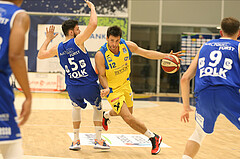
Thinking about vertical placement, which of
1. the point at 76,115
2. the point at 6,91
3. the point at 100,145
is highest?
the point at 6,91

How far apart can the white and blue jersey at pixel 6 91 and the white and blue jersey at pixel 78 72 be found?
2408mm

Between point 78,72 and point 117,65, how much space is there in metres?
0.57

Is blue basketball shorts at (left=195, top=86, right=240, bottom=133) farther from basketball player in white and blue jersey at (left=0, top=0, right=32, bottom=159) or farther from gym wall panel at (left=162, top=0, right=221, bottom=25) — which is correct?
gym wall panel at (left=162, top=0, right=221, bottom=25)

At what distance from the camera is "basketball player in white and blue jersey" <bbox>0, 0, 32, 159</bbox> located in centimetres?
214

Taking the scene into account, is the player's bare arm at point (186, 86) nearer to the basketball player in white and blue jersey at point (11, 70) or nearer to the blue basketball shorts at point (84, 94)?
the basketball player in white and blue jersey at point (11, 70)

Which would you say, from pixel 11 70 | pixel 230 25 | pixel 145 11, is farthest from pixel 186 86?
pixel 145 11

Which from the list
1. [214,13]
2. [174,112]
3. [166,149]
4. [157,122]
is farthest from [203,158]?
[214,13]

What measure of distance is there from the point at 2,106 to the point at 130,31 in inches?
635

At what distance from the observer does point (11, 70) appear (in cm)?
226

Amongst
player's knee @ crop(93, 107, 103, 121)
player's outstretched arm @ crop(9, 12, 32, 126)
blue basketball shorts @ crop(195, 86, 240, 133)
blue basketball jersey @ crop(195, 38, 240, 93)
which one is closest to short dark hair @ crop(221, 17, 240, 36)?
blue basketball jersey @ crop(195, 38, 240, 93)

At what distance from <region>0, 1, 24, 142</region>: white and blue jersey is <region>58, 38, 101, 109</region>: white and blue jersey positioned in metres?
2.41

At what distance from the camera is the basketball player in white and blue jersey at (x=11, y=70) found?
214 centimetres

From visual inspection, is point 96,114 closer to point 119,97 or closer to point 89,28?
point 119,97

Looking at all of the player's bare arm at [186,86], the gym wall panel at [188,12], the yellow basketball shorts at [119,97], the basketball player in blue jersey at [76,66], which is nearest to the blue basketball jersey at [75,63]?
the basketball player in blue jersey at [76,66]
